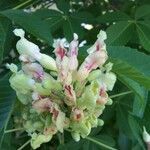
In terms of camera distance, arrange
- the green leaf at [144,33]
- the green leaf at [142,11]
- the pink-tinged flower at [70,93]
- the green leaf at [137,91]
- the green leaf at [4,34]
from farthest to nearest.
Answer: the green leaf at [142,11] < the green leaf at [144,33] < the green leaf at [4,34] < the green leaf at [137,91] < the pink-tinged flower at [70,93]

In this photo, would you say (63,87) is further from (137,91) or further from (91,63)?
(137,91)

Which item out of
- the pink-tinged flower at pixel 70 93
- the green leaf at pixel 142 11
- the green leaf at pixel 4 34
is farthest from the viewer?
the green leaf at pixel 142 11

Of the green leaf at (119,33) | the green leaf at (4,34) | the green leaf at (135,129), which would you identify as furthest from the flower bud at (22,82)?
the green leaf at (119,33)

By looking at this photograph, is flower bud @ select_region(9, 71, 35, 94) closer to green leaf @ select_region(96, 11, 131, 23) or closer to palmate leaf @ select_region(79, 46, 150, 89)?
palmate leaf @ select_region(79, 46, 150, 89)

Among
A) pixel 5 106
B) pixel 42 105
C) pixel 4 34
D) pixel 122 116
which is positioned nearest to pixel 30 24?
pixel 4 34

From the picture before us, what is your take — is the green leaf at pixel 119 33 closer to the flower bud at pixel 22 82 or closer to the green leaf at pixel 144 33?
the green leaf at pixel 144 33

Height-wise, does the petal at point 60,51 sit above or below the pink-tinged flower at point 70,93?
above

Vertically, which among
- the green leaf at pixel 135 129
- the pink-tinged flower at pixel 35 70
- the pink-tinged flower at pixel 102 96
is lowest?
the green leaf at pixel 135 129

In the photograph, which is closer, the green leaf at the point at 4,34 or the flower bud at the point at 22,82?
the flower bud at the point at 22,82
